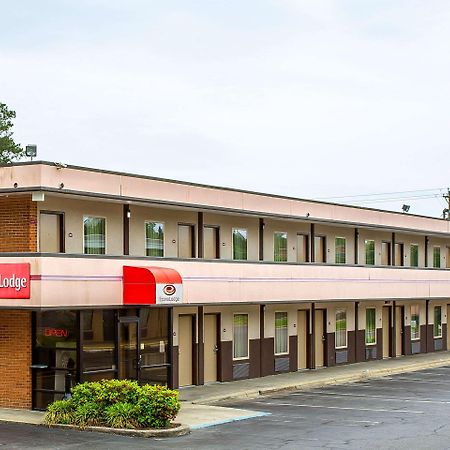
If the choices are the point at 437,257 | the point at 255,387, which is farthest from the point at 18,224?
the point at 437,257

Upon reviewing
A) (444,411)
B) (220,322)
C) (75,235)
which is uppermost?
(75,235)

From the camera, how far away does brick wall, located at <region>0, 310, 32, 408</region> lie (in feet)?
81.6

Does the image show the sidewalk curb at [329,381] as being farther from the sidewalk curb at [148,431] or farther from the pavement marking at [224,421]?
the sidewalk curb at [148,431]

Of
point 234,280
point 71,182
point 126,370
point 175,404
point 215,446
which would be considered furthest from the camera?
point 234,280

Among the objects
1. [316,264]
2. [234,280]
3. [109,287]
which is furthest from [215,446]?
[316,264]

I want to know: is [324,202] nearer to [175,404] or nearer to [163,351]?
[163,351]

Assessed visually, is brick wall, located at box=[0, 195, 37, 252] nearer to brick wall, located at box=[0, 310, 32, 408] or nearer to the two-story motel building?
the two-story motel building

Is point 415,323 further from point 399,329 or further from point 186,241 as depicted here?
point 186,241

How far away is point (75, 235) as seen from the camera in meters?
25.8

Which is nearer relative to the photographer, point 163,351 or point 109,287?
point 109,287

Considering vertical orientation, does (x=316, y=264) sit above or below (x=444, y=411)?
above

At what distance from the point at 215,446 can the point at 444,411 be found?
823 centimetres

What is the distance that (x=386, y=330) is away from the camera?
141 feet

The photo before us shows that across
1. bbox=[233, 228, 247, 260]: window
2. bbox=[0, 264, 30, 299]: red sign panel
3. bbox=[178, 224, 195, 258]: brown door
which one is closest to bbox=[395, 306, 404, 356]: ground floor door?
bbox=[233, 228, 247, 260]: window
